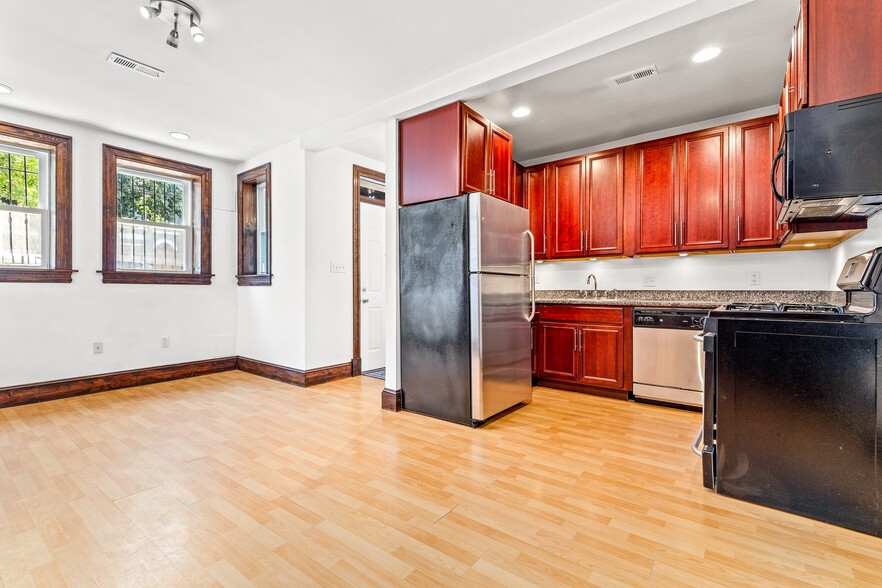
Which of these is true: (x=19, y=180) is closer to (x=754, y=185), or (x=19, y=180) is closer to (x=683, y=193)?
(x=683, y=193)

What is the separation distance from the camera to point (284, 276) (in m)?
4.46

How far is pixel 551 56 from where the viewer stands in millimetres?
2465

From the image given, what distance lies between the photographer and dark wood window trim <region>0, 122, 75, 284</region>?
364 cm

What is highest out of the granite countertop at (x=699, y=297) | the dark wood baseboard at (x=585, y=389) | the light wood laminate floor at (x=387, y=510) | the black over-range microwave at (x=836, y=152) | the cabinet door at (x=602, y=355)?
the black over-range microwave at (x=836, y=152)

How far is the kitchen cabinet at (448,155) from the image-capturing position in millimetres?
3023

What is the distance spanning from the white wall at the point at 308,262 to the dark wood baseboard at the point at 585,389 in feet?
7.38

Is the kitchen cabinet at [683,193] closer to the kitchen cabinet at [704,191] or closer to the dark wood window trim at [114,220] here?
the kitchen cabinet at [704,191]

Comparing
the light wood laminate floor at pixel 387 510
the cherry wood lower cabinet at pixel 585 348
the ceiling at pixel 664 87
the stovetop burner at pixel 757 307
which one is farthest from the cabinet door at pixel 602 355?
the ceiling at pixel 664 87

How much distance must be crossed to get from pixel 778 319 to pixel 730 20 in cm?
172

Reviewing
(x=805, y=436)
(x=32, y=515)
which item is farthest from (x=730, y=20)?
(x=32, y=515)

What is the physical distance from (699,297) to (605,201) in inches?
49.6

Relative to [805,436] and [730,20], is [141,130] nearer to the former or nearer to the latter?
[730,20]

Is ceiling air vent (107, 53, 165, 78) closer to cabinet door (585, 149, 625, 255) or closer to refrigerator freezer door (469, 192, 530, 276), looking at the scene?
refrigerator freezer door (469, 192, 530, 276)

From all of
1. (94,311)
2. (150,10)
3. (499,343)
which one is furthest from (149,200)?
(499,343)
